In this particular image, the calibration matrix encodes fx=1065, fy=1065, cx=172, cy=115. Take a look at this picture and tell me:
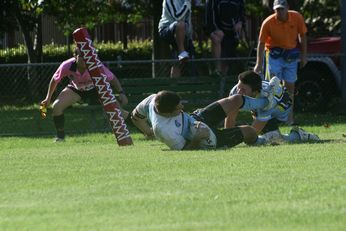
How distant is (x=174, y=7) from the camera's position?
712 inches

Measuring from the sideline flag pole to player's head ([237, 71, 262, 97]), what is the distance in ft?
6.76

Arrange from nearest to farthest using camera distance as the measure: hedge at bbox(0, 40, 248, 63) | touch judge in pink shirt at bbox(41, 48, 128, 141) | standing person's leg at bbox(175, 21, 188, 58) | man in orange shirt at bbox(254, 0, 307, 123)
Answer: touch judge in pink shirt at bbox(41, 48, 128, 141), man in orange shirt at bbox(254, 0, 307, 123), standing person's leg at bbox(175, 21, 188, 58), hedge at bbox(0, 40, 248, 63)

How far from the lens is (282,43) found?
17062mm

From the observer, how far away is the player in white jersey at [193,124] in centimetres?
1264

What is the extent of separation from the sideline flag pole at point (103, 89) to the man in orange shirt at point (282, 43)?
312 cm

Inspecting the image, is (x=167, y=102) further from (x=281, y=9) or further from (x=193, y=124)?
(x=281, y=9)

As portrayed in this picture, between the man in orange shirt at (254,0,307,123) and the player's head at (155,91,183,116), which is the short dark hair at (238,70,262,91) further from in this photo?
the man in orange shirt at (254,0,307,123)

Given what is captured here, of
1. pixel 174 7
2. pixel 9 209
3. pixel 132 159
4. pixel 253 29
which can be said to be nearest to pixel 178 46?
pixel 174 7

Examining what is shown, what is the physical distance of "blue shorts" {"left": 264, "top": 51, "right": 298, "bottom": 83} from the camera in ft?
56.0

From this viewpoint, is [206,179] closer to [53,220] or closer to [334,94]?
[53,220]

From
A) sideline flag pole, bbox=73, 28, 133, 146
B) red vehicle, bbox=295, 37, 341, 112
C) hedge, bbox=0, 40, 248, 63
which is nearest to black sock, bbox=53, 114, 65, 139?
sideline flag pole, bbox=73, 28, 133, 146

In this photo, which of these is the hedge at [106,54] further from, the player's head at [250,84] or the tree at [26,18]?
the player's head at [250,84]

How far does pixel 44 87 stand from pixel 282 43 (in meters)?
5.73

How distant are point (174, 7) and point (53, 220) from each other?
1075cm
